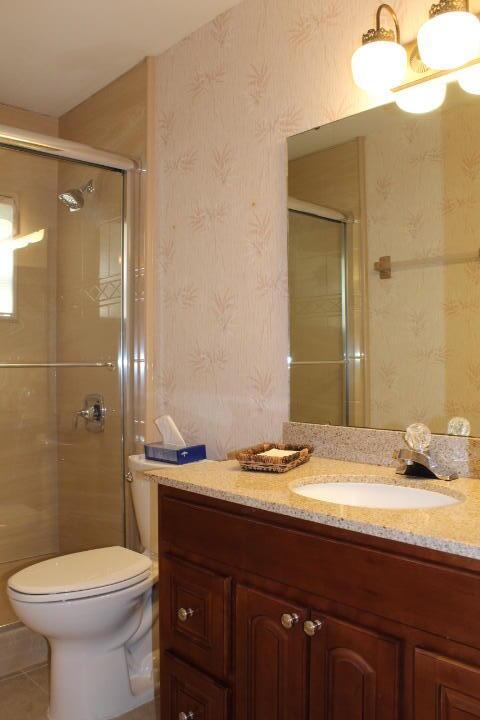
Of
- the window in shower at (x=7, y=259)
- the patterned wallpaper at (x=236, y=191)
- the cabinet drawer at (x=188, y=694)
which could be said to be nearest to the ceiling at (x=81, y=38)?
the patterned wallpaper at (x=236, y=191)

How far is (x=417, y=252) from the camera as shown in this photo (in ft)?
4.88

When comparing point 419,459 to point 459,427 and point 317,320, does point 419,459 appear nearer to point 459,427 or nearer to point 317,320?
A: point 459,427

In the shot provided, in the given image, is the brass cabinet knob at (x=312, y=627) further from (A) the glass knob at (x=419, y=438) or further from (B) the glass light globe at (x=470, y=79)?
(B) the glass light globe at (x=470, y=79)

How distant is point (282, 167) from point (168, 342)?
2.63 feet

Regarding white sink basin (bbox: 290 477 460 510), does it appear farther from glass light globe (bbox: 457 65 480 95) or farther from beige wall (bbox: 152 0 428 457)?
glass light globe (bbox: 457 65 480 95)

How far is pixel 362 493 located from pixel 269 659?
424 mm

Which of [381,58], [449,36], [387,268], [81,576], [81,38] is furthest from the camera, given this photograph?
[81,38]

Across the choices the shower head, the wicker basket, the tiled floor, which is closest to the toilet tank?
the tiled floor

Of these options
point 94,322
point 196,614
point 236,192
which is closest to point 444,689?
point 196,614

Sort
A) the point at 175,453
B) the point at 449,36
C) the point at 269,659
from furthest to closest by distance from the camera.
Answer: the point at 175,453
the point at 449,36
the point at 269,659

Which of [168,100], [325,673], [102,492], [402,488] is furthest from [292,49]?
[102,492]

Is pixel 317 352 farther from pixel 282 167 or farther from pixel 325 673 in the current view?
pixel 325 673

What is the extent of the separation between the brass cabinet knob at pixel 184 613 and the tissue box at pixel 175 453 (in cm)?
59

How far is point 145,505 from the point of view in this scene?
2066mm
